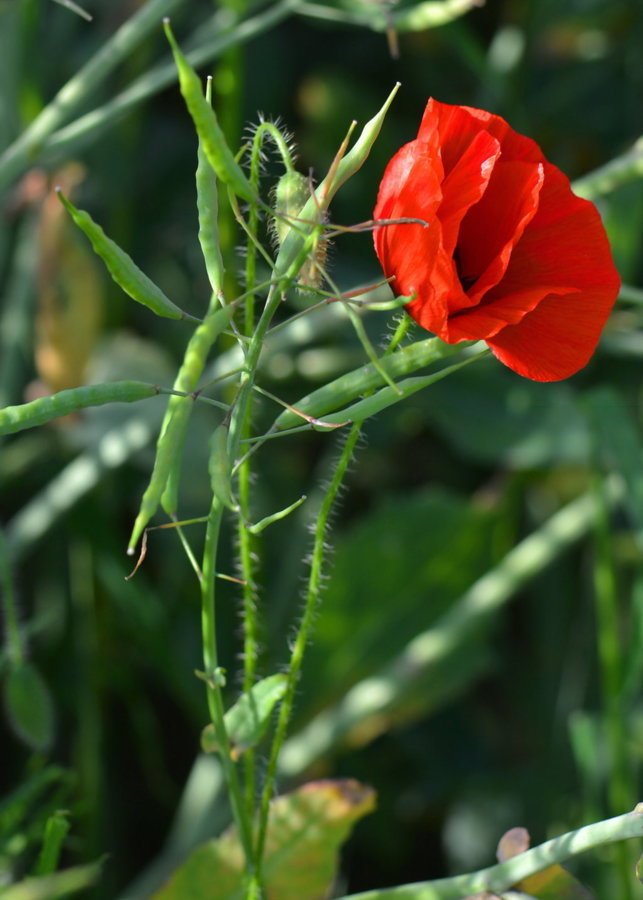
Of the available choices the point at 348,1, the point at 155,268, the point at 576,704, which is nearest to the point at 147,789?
the point at 576,704

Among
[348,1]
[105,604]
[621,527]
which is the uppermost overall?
[348,1]

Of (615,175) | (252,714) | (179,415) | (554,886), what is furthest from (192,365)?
(615,175)

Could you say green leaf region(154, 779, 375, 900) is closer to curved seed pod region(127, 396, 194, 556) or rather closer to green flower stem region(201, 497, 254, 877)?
green flower stem region(201, 497, 254, 877)

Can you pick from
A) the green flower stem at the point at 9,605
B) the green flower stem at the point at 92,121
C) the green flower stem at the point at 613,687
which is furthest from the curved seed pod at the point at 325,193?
the green flower stem at the point at 613,687

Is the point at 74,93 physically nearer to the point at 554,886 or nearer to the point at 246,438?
the point at 246,438

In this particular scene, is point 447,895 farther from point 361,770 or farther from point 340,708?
point 361,770

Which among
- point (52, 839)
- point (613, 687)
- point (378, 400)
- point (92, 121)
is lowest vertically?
point (613, 687)
